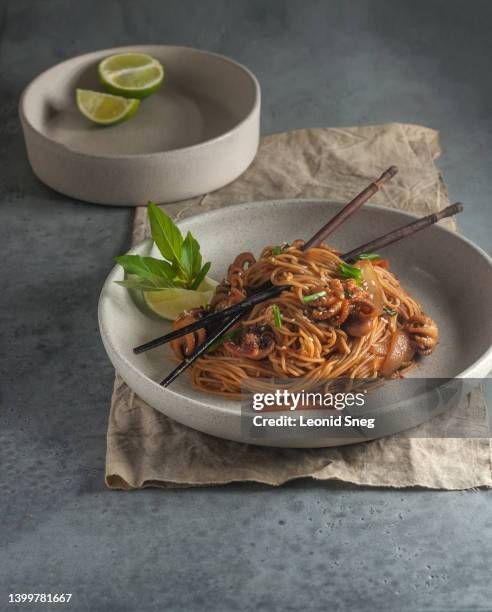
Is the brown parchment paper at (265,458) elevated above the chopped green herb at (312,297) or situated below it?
below

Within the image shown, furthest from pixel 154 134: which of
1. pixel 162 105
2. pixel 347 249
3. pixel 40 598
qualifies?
pixel 40 598

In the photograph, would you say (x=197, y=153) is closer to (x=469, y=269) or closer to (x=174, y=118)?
(x=174, y=118)

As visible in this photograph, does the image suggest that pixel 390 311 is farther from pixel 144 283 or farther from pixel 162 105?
pixel 162 105

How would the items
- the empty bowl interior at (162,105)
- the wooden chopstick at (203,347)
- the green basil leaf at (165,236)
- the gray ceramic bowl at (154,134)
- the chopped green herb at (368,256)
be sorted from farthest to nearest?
1. the empty bowl interior at (162,105)
2. the gray ceramic bowl at (154,134)
3. the green basil leaf at (165,236)
4. the chopped green herb at (368,256)
5. the wooden chopstick at (203,347)

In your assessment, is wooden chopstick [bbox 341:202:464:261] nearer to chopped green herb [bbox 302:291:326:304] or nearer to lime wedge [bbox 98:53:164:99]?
chopped green herb [bbox 302:291:326:304]

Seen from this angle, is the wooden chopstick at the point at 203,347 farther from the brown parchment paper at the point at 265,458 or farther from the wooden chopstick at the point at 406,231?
the wooden chopstick at the point at 406,231

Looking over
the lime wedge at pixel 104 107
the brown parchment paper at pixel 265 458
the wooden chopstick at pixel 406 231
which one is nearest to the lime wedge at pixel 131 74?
the lime wedge at pixel 104 107
